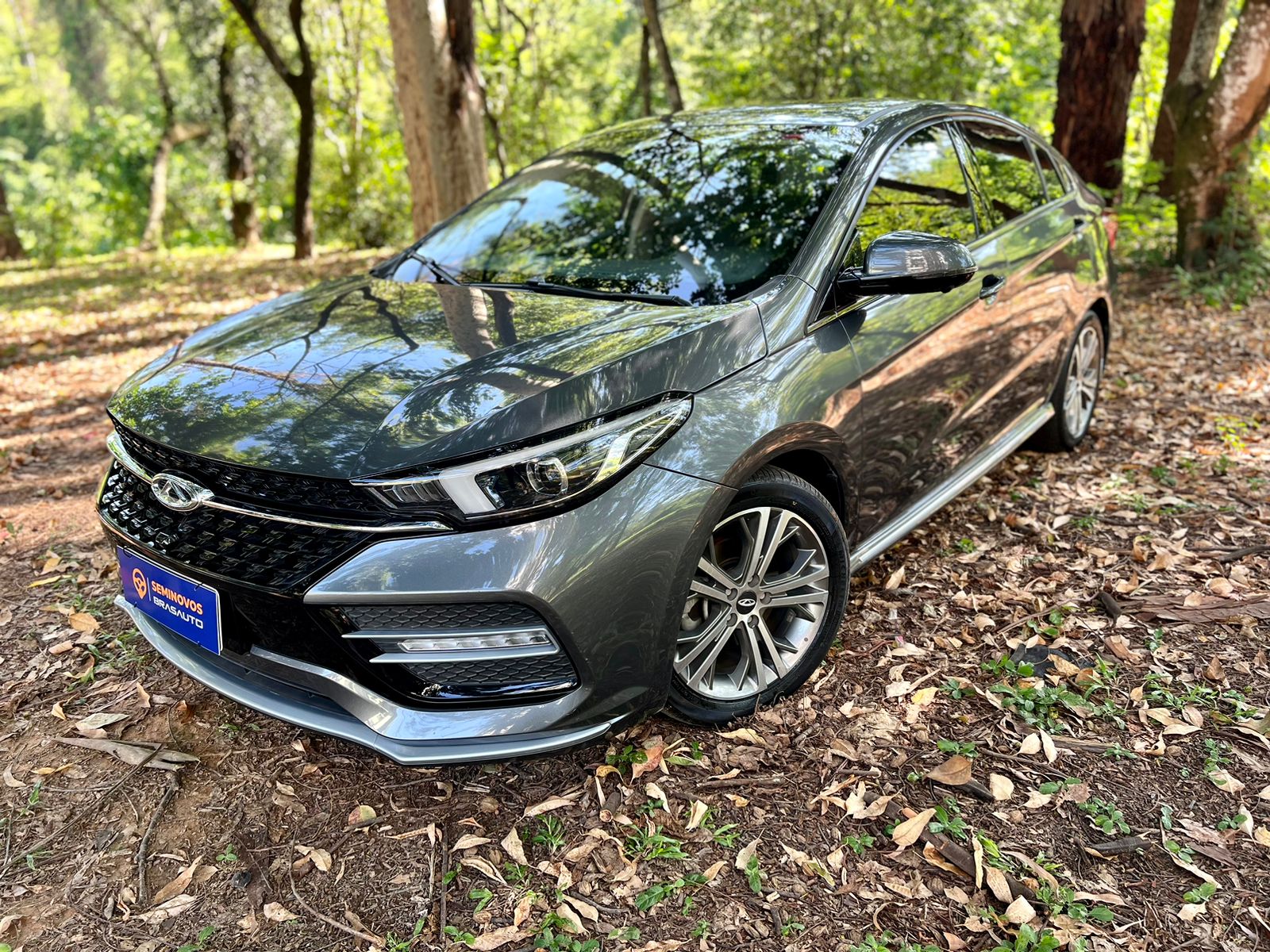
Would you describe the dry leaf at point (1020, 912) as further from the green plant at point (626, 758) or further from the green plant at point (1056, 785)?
the green plant at point (626, 758)

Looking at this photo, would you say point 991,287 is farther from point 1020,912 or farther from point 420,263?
point 1020,912

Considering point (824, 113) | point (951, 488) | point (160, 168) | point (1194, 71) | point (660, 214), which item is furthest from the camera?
point (160, 168)

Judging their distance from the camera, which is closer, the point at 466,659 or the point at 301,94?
the point at 466,659

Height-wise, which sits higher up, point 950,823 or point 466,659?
point 466,659

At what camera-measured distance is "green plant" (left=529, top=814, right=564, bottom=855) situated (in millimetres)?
2430

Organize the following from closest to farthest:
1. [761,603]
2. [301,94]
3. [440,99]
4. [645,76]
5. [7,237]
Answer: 1. [761,603]
2. [440,99]
3. [301,94]
4. [645,76]
5. [7,237]

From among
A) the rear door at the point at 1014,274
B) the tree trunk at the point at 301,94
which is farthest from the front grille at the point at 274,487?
the tree trunk at the point at 301,94

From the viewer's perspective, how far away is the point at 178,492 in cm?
231

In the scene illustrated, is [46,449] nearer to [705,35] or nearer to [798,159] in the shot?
[798,159]

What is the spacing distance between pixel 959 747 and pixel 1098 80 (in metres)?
7.17

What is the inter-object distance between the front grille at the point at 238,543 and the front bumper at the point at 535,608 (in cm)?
6

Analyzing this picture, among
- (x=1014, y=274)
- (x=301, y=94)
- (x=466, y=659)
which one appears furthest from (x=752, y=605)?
(x=301, y=94)

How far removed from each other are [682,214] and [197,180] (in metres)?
25.0

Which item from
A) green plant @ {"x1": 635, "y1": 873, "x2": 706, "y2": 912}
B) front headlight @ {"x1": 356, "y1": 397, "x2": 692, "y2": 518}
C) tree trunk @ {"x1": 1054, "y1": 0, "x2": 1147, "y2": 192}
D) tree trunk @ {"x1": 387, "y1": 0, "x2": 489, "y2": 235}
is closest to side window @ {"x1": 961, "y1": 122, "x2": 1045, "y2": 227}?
front headlight @ {"x1": 356, "y1": 397, "x2": 692, "y2": 518}
